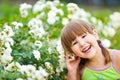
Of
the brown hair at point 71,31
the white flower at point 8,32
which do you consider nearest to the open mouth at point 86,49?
the brown hair at point 71,31

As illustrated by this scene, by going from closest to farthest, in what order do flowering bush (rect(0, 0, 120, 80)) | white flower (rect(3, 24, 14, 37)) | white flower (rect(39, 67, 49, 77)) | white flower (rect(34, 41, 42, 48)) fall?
flowering bush (rect(0, 0, 120, 80))
white flower (rect(39, 67, 49, 77))
white flower (rect(3, 24, 14, 37))
white flower (rect(34, 41, 42, 48))

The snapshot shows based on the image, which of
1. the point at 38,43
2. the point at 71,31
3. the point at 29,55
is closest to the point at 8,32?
the point at 29,55

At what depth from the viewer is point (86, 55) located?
147 inches

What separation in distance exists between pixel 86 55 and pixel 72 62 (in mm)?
208

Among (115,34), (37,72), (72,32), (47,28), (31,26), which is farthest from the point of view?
(115,34)

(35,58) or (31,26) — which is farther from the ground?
(31,26)

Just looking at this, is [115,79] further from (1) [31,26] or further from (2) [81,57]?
(1) [31,26]

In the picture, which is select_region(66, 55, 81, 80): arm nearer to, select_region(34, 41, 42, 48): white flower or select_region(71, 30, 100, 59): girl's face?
select_region(71, 30, 100, 59): girl's face

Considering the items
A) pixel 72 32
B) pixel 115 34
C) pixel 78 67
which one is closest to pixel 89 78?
pixel 78 67

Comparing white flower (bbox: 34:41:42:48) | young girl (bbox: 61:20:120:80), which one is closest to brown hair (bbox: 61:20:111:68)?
young girl (bbox: 61:20:120:80)

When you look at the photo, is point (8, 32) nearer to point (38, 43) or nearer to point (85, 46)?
point (38, 43)

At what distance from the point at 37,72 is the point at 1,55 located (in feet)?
1.06

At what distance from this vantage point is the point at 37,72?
347 cm

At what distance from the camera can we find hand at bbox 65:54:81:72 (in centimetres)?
388
